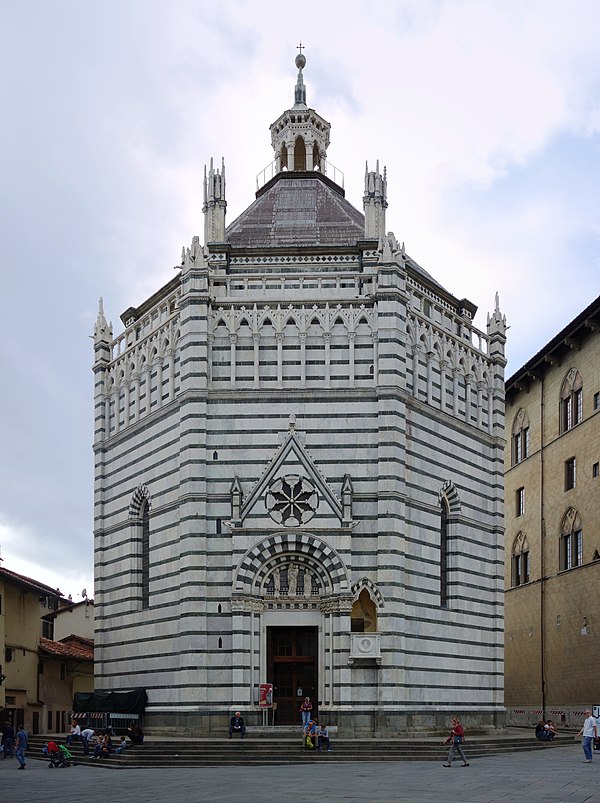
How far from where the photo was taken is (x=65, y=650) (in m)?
51.3

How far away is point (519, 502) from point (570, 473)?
24.3 feet

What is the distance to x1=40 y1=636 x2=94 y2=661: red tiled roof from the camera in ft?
164

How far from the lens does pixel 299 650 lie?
3966cm

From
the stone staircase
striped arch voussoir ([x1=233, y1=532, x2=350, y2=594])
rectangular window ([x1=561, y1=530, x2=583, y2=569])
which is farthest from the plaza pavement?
rectangular window ([x1=561, y1=530, x2=583, y2=569])

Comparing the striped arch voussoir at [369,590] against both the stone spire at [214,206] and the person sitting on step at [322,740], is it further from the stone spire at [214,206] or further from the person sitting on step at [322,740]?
the stone spire at [214,206]

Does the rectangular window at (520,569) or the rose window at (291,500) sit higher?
the rose window at (291,500)

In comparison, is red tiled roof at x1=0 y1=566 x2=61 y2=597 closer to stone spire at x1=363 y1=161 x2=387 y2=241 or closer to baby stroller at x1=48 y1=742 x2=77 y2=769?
baby stroller at x1=48 y1=742 x2=77 y2=769

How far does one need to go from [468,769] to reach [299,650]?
32.9 ft

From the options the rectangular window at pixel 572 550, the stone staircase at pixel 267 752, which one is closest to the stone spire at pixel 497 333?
Answer: the rectangular window at pixel 572 550

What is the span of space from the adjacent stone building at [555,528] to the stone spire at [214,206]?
1626cm

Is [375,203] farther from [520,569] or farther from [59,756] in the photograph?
[520,569]

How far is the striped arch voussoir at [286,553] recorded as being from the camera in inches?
1542

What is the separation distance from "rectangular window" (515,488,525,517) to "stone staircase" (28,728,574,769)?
24681 mm

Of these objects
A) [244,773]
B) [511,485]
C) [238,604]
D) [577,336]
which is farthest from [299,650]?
[511,485]
